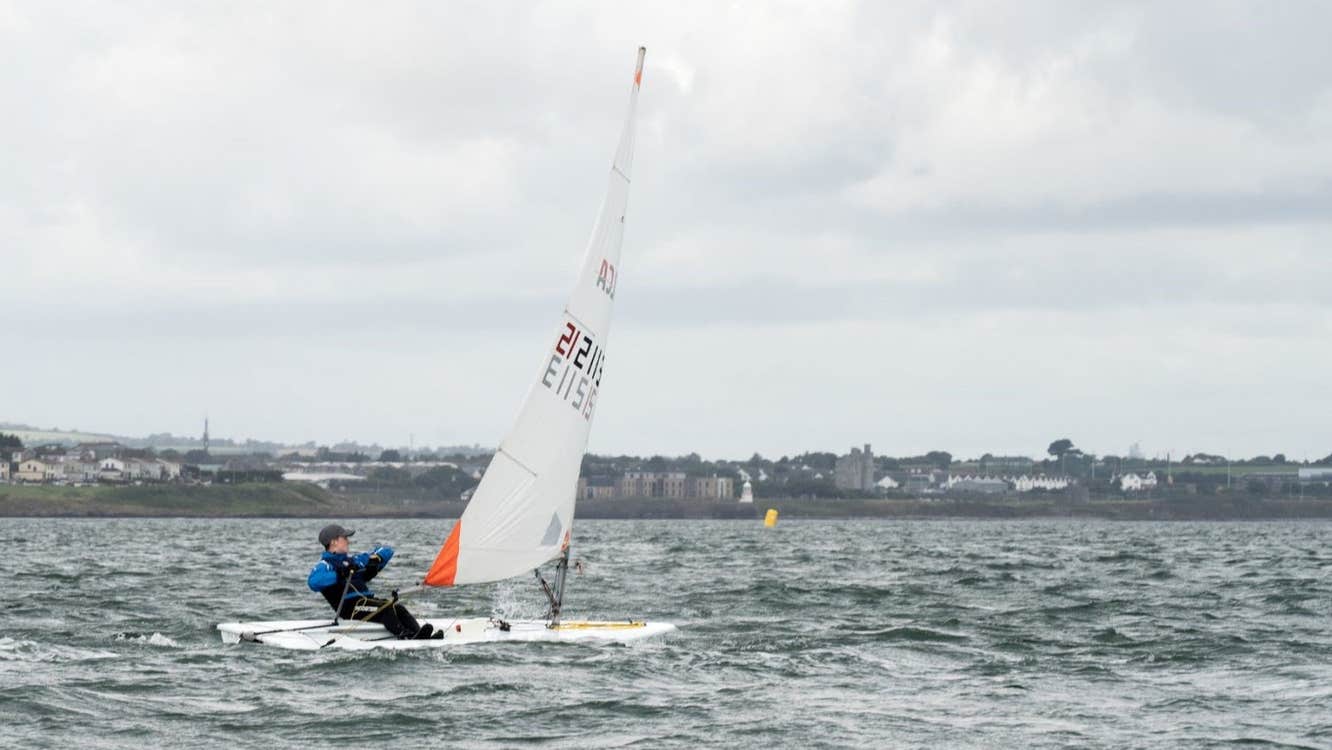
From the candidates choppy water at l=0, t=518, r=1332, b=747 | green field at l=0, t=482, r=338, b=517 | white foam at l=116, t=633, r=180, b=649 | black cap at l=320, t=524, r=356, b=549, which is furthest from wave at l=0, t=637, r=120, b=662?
green field at l=0, t=482, r=338, b=517

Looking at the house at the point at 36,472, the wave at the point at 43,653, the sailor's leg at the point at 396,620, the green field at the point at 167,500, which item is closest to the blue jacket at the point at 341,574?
the sailor's leg at the point at 396,620

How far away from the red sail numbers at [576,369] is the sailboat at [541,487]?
0.01m

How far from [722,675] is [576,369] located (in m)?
4.27

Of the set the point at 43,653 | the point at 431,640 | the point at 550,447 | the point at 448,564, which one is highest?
the point at 550,447

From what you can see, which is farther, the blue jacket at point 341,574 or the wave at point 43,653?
the blue jacket at point 341,574

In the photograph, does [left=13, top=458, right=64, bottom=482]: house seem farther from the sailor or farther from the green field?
the sailor

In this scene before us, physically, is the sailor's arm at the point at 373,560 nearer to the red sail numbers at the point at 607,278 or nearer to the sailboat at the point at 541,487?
the sailboat at the point at 541,487

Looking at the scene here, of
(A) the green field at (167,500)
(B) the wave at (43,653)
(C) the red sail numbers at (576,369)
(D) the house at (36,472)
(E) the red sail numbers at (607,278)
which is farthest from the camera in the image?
(D) the house at (36,472)

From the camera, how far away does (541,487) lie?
20.9 m

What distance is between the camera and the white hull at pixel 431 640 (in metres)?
19.7

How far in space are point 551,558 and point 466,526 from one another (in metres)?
1.30

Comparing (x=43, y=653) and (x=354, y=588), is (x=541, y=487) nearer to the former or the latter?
(x=354, y=588)

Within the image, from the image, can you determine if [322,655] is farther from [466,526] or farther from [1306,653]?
[1306,653]

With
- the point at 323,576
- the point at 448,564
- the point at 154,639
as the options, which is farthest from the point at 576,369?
the point at 154,639
